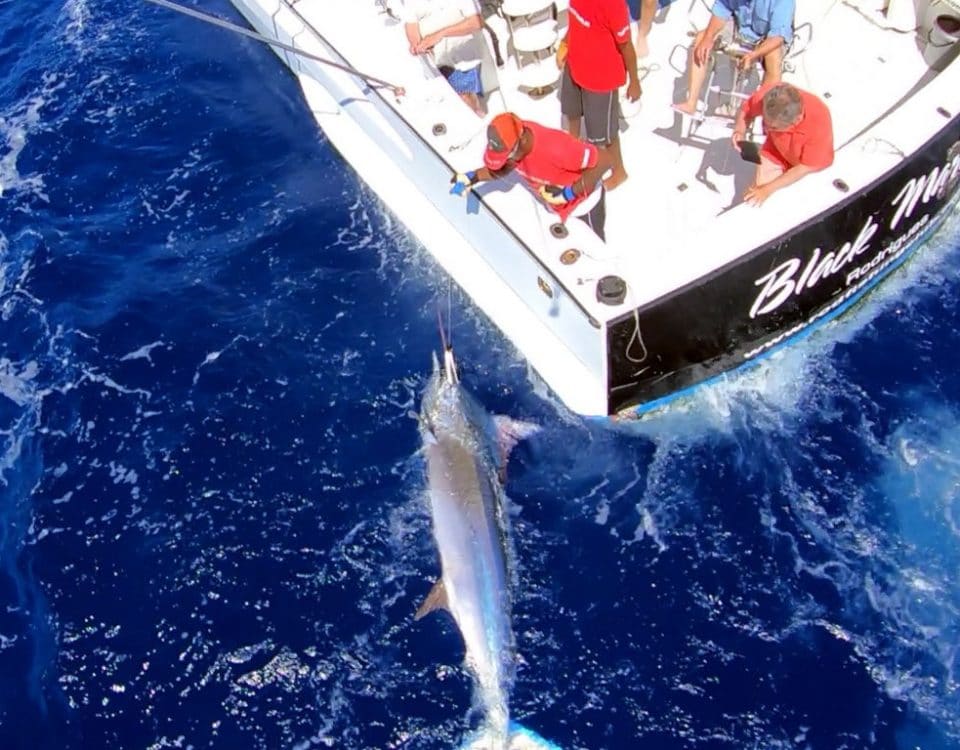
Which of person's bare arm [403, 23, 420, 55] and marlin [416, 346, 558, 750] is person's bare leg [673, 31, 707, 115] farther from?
marlin [416, 346, 558, 750]

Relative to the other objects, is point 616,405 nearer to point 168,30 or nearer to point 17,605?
point 17,605

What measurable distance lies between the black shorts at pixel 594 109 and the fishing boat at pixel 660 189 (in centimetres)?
47

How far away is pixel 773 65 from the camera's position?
5.49 metres

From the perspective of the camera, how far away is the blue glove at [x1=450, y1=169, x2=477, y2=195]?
502 centimetres

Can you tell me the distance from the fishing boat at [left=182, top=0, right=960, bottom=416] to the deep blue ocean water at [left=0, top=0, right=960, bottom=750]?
1.43 feet

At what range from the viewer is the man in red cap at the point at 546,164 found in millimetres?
4730

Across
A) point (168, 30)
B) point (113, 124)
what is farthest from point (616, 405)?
point (168, 30)

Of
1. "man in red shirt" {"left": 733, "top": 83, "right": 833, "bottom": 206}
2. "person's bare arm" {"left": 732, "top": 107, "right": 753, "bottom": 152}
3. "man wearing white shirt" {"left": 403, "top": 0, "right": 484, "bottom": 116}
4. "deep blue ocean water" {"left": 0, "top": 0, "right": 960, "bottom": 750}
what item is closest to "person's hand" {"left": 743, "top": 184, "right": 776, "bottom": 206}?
"man in red shirt" {"left": 733, "top": 83, "right": 833, "bottom": 206}

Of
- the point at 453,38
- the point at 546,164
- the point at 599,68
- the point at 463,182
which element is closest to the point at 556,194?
the point at 546,164

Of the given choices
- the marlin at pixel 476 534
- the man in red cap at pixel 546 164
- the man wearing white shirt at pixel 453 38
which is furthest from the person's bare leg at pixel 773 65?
the marlin at pixel 476 534

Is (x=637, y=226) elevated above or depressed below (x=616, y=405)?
above

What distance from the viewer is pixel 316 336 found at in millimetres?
6145

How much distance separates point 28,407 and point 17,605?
1.38 meters

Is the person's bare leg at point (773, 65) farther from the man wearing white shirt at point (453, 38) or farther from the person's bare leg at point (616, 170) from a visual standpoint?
the man wearing white shirt at point (453, 38)
